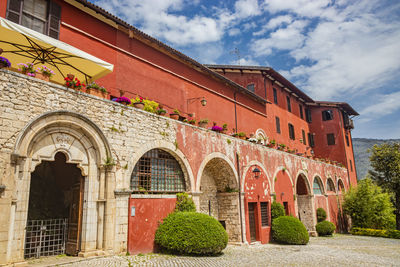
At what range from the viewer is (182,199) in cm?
1169

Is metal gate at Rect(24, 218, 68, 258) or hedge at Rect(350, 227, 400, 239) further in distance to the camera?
hedge at Rect(350, 227, 400, 239)

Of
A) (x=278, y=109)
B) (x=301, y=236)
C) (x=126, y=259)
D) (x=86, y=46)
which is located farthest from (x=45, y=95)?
(x=278, y=109)

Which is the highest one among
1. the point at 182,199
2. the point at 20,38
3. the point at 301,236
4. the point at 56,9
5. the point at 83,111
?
the point at 56,9

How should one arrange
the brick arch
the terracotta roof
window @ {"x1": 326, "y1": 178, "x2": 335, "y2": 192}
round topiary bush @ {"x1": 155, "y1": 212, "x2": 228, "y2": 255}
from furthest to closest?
window @ {"x1": 326, "y1": 178, "x2": 335, "y2": 192}, the terracotta roof, the brick arch, round topiary bush @ {"x1": 155, "y1": 212, "x2": 228, "y2": 255}

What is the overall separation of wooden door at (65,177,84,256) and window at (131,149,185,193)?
1.86m

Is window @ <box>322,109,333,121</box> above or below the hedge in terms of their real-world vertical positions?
above

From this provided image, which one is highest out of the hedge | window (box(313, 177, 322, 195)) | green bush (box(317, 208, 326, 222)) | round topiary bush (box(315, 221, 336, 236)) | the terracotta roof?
the terracotta roof

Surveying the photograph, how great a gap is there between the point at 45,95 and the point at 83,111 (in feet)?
3.81

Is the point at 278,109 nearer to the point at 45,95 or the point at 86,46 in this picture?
the point at 86,46

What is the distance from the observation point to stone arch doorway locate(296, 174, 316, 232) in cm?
2205

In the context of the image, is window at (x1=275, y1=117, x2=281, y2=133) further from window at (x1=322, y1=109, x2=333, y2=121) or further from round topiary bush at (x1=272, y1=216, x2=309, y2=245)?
window at (x1=322, y1=109, x2=333, y2=121)

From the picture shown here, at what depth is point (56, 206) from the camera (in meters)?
10.9

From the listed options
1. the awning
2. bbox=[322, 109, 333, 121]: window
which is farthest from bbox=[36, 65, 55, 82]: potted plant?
bbox=[322, 109, 333, 121]: window

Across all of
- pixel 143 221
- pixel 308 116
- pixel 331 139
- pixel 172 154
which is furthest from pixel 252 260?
pixel 331 139
